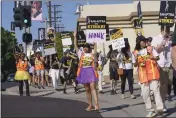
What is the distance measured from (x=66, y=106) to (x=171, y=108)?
2.94m

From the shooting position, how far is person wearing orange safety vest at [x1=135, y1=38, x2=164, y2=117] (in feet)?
31.3

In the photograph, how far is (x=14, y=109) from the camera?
11688mm

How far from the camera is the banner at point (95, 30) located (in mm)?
14281

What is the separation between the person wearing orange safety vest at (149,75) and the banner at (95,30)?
429cm

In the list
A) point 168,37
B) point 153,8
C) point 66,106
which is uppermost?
point 153,8

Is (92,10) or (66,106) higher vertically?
(92,10)

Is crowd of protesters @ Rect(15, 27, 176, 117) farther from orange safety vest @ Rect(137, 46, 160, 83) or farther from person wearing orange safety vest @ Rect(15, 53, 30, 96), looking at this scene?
person wearing orange safety vest @ Rect(15, 53, 30, 96)

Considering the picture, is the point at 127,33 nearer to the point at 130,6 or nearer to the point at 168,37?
the point at 130,6

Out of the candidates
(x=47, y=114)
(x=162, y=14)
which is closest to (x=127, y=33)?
(x=162, y=14)

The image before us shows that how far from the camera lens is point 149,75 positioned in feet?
31.5

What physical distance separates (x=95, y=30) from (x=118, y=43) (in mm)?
838

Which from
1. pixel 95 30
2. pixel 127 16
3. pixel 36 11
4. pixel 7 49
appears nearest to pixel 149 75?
pixel 95 30

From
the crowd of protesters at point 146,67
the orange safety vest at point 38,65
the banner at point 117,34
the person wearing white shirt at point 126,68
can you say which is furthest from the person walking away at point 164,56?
the orange safety vest at point 38,65

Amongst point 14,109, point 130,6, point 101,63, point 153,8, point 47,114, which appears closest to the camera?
point 47,114
